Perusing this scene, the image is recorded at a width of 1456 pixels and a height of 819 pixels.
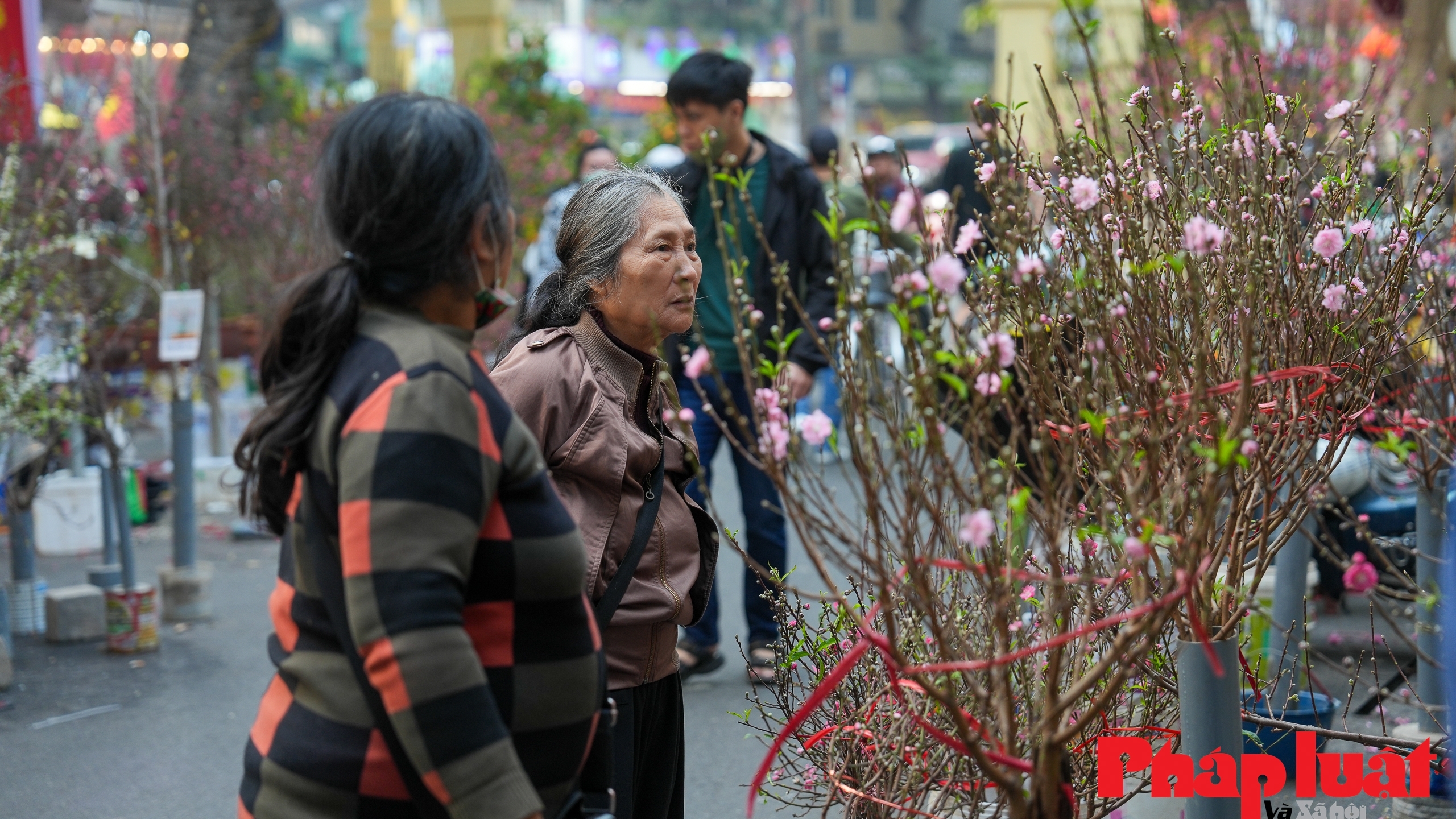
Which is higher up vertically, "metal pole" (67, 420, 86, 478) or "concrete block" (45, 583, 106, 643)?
"metal pole" (67, 420, 86, 478)

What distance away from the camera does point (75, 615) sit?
5.83 m

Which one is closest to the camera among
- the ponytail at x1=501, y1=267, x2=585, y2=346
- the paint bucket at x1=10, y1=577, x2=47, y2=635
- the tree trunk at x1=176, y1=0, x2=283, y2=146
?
the ponytail at x1=501, y1=267, x2=585, y2=346

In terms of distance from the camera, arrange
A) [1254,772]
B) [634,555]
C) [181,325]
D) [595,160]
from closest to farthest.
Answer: [634,555] → [1254,772] → [181,325] → [595,160]

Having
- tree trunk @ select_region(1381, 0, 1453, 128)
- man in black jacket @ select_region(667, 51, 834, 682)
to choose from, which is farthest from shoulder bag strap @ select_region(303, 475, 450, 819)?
tree trunk @ select_region(1381, 0, 1453, 128)

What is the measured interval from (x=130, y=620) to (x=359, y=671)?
14.7 ft

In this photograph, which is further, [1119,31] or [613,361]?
[1119,31]

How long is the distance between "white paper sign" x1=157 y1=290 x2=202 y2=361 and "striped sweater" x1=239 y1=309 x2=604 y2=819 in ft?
14.9

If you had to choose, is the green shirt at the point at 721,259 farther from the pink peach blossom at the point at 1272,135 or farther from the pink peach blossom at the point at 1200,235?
the pink peach blossom at the point at 1200,235

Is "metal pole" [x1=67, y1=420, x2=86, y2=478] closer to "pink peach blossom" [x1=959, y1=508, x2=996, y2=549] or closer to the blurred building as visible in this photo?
"pink peach blossom" [x1=959, y1=508, x2=996, y2=549]

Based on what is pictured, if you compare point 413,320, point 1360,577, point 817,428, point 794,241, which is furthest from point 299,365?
point 794,241

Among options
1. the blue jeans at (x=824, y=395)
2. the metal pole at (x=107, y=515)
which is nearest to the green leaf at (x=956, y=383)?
the metal pole at (x=107, y=515)

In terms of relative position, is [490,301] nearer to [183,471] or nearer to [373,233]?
[373,233]

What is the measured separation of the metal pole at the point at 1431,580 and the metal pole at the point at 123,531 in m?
4.62

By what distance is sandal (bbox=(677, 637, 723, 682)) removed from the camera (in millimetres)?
4988
